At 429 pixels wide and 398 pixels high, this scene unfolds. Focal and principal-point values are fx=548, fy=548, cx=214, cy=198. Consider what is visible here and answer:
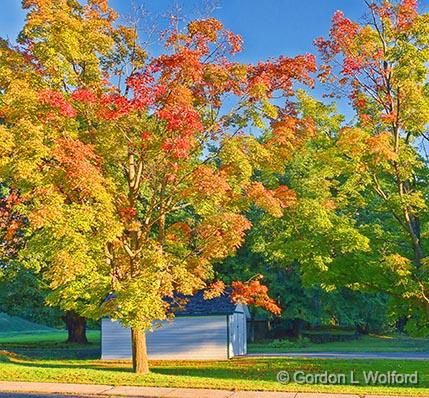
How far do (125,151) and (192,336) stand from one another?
16.1 metres

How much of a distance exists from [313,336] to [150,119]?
37718 mm

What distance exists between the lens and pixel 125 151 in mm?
20094

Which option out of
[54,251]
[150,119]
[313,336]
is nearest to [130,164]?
[150,119]

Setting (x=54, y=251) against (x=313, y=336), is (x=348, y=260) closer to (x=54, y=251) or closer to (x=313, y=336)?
(x=54, y=251)

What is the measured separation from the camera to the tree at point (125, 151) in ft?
54.3

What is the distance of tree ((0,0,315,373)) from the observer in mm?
16562

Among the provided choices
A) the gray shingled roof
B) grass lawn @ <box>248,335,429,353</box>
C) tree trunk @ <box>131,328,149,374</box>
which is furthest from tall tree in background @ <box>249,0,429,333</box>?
Answer: grass lawn @ <box>248,335,429,353</box>

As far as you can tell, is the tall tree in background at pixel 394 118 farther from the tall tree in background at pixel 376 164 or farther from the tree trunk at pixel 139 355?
the tree trunk at pixel 139 355

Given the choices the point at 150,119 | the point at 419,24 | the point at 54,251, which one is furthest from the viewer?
the point at 150,119

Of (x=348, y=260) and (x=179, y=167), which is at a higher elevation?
(x=179, y=167)

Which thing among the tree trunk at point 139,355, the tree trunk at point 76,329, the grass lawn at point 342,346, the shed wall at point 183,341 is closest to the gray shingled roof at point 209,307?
the shed wall at point 183,341

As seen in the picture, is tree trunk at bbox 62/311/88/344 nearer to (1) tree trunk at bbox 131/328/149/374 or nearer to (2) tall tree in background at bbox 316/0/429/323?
(1) tree trunk at bbox 131/328/149/374

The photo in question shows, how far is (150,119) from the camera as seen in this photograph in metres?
20.1

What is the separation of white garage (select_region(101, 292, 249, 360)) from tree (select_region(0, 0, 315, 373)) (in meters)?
11.0
